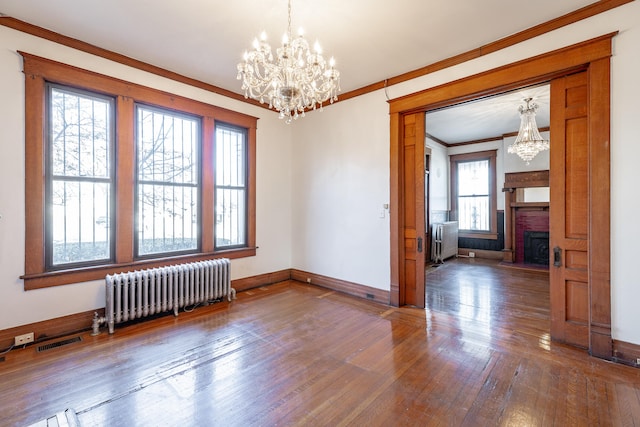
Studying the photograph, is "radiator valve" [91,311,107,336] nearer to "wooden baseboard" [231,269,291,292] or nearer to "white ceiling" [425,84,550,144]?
"wooden baseboard" [231,269,291,292]

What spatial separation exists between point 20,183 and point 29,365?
1674 mm

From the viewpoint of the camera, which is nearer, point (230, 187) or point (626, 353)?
point (626, 353)

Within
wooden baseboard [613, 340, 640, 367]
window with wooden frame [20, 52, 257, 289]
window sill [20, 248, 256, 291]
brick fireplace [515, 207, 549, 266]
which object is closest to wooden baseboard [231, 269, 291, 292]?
window with wooden frame [20, 52, 257, 289]

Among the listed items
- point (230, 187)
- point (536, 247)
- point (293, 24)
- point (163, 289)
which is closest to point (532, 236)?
point (536, 247)

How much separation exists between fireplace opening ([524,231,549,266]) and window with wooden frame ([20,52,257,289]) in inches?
258

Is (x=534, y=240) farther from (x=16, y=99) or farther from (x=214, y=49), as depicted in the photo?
(x=16, y=99)

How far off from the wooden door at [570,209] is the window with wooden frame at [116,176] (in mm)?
4005

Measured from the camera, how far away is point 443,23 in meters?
2.75

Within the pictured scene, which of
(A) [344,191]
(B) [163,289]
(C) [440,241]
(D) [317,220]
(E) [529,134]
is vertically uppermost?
(E) [529,134]

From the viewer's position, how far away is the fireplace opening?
255 inches

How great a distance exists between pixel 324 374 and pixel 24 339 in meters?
2.91

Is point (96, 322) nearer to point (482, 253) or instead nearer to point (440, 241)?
point (440, 241)

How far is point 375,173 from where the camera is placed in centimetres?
410

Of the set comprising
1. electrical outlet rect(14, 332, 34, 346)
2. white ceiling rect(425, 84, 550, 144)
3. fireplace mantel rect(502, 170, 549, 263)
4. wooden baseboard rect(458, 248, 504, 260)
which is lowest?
electrical outlet rect(14, 332, 34, 346)
